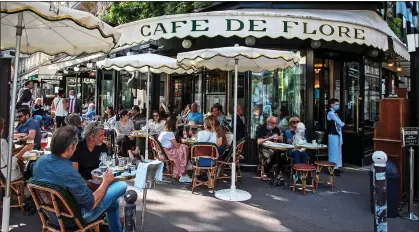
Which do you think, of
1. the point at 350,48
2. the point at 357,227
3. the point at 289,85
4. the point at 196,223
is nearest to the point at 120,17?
the point at 289,85

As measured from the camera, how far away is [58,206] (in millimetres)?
2904

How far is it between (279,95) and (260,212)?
13.9 ft

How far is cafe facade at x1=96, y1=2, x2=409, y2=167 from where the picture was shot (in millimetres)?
7258

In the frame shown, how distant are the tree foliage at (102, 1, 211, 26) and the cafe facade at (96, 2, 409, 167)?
1199mm

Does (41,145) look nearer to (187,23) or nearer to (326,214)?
(187,23)

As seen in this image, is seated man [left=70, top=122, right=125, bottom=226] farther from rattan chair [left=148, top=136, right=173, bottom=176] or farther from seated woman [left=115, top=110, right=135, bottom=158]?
seated woman [left=115, top=110, right=135, bottom=158]

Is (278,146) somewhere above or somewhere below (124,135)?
below

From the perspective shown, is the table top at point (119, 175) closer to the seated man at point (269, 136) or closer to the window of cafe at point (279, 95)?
the seated man at point (269, 136)

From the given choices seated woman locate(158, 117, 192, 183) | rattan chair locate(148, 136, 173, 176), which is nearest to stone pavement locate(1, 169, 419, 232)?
seated woman locate(158, 117, 192, 183)

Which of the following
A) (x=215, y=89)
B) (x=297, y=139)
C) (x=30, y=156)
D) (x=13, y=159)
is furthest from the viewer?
(x=215, y=89)

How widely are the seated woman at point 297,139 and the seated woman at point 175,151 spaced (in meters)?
2.16

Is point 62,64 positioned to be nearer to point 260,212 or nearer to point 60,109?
point 60,109

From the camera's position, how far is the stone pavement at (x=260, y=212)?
4.26 metres

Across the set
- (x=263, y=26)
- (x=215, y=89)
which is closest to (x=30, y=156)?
(x=263, y=26)
